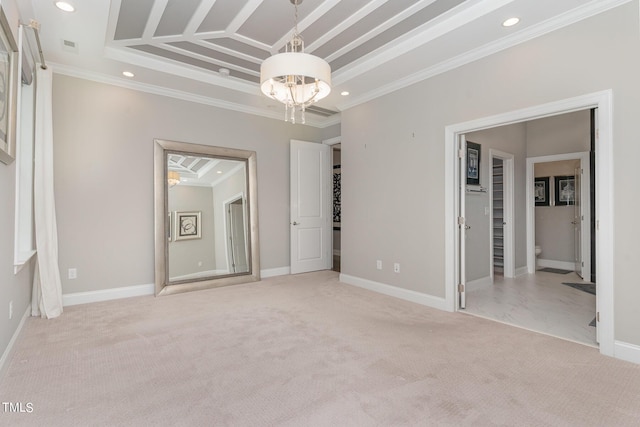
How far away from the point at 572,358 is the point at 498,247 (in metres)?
3.73

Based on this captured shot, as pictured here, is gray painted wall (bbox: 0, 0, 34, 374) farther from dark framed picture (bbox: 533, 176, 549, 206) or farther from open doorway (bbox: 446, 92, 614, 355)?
dark framed picture (bbox: 533, 176, 549, 206)

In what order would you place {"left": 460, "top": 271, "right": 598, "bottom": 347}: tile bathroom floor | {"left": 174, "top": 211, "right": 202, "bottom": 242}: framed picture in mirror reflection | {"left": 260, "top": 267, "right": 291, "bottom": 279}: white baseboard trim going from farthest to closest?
{"left": 260, "top": 267, "right": 291, "bottom": 279}: white baseboard trim
{"left": 174, "top": 211, "right": 202, "bottom": 242}: framed picture in mirror reflection
{"left": 460, "top": 271, "right": 598, "bottom": 347}: tile bathroom floor

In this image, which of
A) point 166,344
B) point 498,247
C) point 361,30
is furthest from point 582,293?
point 166,344

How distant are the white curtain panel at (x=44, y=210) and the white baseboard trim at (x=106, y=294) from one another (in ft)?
1.32

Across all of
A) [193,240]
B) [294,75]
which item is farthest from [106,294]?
[294,75]

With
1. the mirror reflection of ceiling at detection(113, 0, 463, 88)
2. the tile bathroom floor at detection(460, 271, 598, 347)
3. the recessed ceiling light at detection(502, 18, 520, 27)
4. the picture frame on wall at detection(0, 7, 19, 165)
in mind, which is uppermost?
the mirror reflection of ceiling at detection(113, 0, 463, 88)

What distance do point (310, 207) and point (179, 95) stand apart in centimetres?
266

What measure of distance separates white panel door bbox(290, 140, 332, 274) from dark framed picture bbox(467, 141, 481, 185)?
7.81ft

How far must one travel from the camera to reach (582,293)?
4.36 m

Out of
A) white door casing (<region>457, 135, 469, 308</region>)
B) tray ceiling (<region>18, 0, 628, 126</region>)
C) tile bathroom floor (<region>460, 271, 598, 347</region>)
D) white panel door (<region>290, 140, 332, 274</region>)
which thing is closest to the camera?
tray ceiling (<region>18, 0, 628, 126</region>)

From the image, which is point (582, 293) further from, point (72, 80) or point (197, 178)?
point (72, 80)

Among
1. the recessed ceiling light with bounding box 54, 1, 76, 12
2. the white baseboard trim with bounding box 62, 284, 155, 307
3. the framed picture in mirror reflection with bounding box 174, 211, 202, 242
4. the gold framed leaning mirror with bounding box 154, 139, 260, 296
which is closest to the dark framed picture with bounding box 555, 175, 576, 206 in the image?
the gold framed leaning mirror with bounding box 154, 139, 260, 296

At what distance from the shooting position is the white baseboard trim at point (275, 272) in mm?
5285

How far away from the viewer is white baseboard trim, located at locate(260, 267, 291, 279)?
529 centimetres
